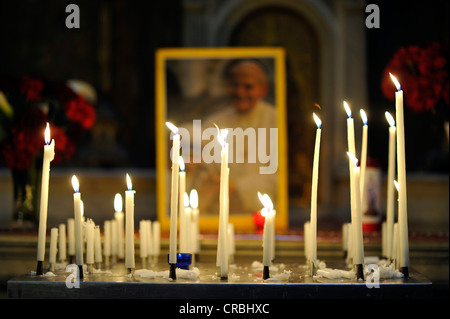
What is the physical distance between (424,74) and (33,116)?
1.45 m

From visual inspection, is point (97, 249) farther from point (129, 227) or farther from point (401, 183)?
point (401, 183)

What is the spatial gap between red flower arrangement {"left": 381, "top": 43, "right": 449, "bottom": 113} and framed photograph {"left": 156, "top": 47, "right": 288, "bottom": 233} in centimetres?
51

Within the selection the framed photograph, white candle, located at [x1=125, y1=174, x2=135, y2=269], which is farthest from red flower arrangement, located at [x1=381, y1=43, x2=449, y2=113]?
white candle, located at [x1=125, y1=174, x2=135, y2=269]

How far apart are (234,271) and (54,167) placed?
184cm

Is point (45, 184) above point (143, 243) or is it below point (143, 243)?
above

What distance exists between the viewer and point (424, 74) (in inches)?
88.2

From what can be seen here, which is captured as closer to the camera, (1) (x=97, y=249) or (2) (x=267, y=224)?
(2) (x=267, y=224)

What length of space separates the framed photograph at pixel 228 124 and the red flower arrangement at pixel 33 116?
1.18 feet

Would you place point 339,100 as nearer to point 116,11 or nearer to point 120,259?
point 116,11

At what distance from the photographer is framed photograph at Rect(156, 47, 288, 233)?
2570 mm

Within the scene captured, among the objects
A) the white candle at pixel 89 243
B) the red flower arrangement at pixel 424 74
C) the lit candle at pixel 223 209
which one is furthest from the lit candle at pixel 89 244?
the red flower arrangement at pixel 424 74

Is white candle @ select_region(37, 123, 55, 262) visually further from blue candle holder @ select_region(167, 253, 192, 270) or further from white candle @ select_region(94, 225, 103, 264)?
blue candle holder @ select_region(167, 253, 192, 270)

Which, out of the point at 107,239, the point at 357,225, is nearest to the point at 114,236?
the point at 107,239
